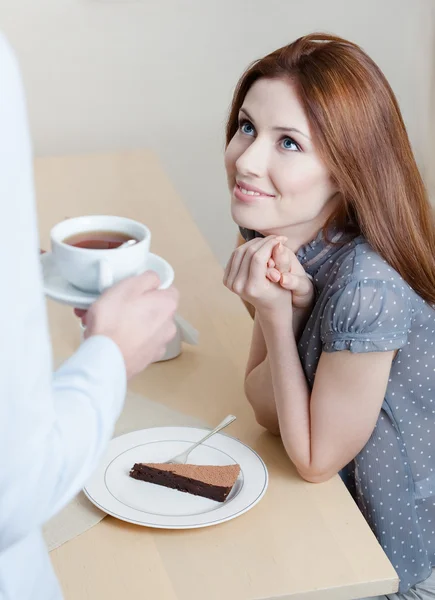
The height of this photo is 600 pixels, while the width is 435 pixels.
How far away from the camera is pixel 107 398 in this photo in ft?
2.42

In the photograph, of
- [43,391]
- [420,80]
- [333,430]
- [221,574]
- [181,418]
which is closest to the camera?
[43,391]

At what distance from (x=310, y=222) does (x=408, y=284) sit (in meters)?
0.17

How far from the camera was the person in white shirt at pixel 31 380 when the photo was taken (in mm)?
625

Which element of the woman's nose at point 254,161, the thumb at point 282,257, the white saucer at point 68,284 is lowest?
the thumb at point 282,257

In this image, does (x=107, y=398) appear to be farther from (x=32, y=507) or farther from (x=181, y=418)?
(x=181, y=418)

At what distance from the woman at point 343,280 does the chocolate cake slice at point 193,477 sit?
10 cm

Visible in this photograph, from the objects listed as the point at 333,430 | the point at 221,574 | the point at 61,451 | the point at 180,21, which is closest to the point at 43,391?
the point at 61,451

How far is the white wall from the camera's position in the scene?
2930mm

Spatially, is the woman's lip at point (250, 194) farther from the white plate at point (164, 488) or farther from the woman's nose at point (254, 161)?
the white plate at point (164, 488)

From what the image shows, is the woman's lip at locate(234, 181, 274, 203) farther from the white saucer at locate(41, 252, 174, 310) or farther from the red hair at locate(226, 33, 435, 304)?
the white saucer at locate(41, 252, 174, 310)

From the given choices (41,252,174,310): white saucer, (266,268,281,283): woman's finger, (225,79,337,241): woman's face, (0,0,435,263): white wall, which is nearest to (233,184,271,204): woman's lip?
(225,79,337,241): woman's face

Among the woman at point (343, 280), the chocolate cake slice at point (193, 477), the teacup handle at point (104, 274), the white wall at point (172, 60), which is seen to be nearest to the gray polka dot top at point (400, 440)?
the woman at point (343, 280)

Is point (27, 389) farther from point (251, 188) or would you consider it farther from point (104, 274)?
point (251, 188)

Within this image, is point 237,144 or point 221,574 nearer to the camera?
point 221,574
